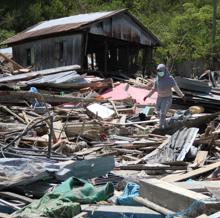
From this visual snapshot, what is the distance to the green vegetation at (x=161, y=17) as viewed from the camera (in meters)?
38.1

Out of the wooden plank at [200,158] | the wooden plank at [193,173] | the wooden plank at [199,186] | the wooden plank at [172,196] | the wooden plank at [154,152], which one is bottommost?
the wooden plank at [154,152]

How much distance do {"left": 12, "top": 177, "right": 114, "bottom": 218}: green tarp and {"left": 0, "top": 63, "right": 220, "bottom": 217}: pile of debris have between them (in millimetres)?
12

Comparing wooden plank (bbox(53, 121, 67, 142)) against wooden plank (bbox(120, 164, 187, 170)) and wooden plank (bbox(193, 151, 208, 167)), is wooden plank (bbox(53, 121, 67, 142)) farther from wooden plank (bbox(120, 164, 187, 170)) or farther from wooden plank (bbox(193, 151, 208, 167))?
wooden plank (bbox(193, 151, 208, 167))

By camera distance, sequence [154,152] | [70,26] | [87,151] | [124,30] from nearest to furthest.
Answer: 1. [154,152]
2. [87,151]
3. [70,26]
4. [124,30]

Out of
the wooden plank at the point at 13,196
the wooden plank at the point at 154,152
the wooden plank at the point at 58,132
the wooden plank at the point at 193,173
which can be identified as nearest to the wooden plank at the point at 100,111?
the wooden plank at the point at 58,132

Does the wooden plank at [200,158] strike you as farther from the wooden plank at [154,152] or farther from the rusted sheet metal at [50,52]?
the rusted sheet metal at [50,52]

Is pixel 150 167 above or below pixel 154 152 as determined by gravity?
above

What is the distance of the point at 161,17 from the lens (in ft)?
167

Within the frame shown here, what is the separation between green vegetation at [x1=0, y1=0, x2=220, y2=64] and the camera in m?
38.1

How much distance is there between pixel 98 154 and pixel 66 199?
4757 mm

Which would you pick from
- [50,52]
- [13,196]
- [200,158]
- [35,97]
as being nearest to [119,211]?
[13,196]

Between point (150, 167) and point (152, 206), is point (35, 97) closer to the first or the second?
point (150, 167)

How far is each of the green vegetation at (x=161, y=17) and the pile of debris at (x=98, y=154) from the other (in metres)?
17.2

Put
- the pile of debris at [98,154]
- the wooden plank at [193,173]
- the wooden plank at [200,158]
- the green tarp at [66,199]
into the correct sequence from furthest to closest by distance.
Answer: the wooden plank at [200,158] → the wooden plank at [193,173] → the pile of debris at [98,154] → the green tarp at [66,199]
